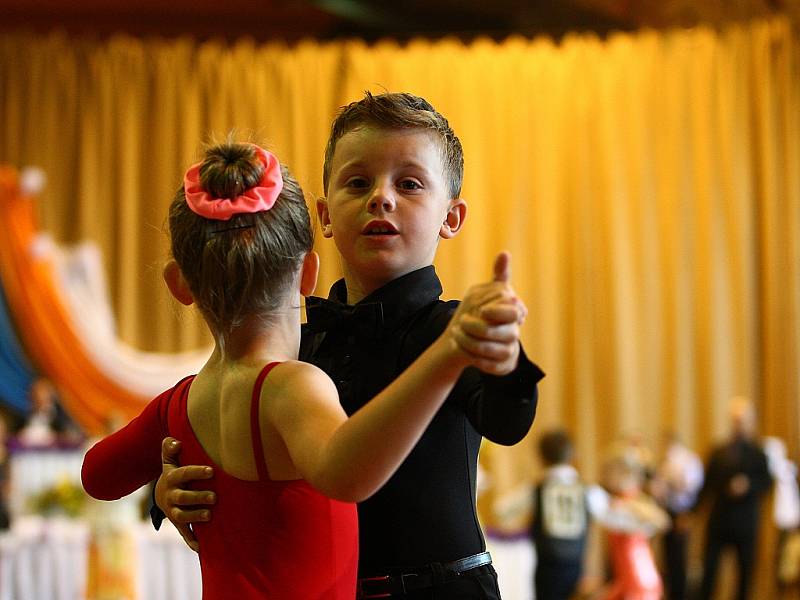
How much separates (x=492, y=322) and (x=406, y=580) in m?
0.63

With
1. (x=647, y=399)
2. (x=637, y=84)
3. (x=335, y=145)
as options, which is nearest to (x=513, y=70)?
(x=637, y=84)

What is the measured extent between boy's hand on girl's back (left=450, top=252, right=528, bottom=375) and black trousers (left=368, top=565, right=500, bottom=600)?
1.88 feet

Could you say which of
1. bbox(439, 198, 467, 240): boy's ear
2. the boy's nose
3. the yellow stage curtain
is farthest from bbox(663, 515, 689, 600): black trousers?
the boy's nose

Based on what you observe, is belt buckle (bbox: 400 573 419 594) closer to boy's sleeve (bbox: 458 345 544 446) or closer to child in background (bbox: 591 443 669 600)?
boy's sleeve (bbox: 458 345 544 446)

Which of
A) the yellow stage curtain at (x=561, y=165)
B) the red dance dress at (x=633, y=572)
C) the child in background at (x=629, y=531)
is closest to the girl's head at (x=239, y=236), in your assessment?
the child in background at (x=629, y=531)

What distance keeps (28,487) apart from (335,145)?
6947 millimetres

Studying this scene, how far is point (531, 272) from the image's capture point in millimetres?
11047

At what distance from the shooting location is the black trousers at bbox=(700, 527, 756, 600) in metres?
9.76

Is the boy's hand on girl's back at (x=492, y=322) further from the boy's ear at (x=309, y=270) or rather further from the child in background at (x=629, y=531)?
the child in background at (x=629, y=531)

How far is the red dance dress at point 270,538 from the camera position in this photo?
1.42 metres

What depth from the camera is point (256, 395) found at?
1.41 m

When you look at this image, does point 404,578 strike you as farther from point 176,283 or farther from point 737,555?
point 737,555

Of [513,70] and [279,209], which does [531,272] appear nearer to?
[513,70]

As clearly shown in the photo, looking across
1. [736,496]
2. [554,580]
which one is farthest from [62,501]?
[736,496]
